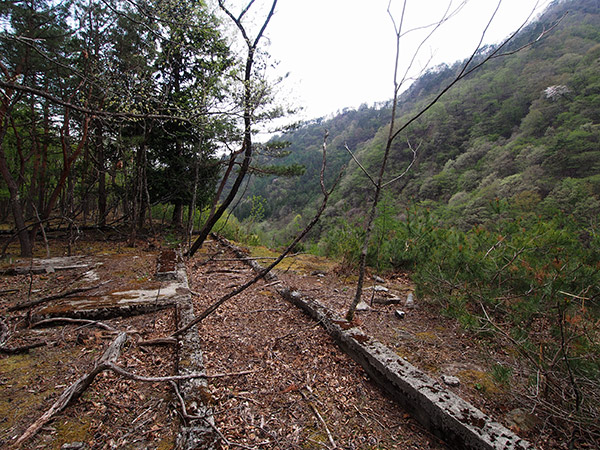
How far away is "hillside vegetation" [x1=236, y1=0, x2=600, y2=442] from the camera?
168 cm

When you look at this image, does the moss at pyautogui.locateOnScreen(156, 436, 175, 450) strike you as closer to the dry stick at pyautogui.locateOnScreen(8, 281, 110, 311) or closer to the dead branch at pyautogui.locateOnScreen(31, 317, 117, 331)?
the dead branch at pyautogui.locateOnScreen(31, 317, 117, 331)

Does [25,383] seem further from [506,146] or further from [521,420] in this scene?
[506,146]

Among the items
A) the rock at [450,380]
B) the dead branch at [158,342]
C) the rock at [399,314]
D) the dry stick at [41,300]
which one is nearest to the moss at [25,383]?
the dead branch at [158,342]

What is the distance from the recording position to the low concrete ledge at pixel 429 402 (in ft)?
4.17

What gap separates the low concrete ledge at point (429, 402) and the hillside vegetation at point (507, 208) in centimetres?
33

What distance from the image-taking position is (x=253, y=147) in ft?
18.1

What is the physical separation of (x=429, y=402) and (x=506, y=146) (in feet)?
129

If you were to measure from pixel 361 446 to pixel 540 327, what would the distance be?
209 cm

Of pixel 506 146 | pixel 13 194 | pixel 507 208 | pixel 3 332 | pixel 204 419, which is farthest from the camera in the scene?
pixel 506 146

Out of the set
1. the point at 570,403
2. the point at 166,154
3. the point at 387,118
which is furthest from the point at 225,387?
the point at 387,118

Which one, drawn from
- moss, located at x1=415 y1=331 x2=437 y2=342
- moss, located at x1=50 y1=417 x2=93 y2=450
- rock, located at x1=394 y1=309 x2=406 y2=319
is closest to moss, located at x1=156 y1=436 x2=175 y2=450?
moss, located at x1=50 y1=417 x2=93 y2=450

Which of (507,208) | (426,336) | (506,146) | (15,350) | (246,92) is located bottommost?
(426,336)

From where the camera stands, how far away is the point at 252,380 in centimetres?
188

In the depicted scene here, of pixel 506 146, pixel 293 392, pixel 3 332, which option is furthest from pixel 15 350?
pixel 506 146
